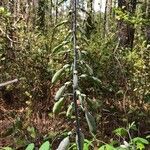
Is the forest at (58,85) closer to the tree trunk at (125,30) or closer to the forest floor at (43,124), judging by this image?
the forest floor at (43,124)

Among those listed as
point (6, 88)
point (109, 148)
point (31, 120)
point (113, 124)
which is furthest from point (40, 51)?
point (109, 148)

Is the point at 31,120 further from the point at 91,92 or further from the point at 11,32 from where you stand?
the point at 11,32

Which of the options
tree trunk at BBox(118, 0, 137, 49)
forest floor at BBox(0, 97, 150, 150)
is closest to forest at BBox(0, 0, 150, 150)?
forest floor at BBox(0, 97, 150, 150)

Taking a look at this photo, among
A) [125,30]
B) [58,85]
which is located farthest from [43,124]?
[125,30]

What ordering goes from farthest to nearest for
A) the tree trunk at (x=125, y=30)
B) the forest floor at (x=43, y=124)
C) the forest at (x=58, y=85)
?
the tree trunk at (x=125, y=30) < the forest at (x=58, y=85) < the forest floor at (x=43, y=124)

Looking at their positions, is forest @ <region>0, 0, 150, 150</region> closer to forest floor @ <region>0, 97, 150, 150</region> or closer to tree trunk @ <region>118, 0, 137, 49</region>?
forest floor @ <region>0, 97, 150, 150</region>

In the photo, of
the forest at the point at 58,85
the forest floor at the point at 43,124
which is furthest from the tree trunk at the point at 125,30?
the forest floor at the point at 43,124

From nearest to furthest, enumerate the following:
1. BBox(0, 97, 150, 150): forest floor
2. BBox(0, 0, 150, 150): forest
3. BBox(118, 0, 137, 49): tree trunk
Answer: BBox(0, 97, 150, 150): forest floor
BBox(0, 0, 150, 150): forest
BBox(118, 0, 137, 49): tree trunk

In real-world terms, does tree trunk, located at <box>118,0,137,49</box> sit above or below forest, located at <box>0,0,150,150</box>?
above

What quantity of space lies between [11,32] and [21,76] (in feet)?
3.41

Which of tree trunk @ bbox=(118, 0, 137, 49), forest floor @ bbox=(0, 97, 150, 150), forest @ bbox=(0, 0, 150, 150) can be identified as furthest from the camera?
tree trunk @ bbox=(118, 0, 137, 49)

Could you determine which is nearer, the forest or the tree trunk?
the forest

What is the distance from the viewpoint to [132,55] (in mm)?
7430

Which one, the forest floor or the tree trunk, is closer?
the forest floor
